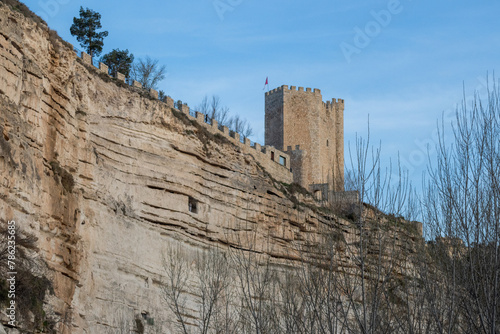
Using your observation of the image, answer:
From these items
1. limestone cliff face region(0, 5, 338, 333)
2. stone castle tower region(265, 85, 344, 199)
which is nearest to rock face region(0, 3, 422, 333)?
limestone cliff face region(0, 5, 338, 333)

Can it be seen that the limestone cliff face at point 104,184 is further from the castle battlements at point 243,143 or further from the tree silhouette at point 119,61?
the tree silhouette at point 119,61

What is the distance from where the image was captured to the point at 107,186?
30047 mm

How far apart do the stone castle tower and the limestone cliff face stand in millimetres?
20181

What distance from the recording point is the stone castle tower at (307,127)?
5850 centimetres

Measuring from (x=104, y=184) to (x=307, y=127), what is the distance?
1246 inches

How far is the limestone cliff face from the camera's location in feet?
82.5

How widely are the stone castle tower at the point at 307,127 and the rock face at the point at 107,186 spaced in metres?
20.0

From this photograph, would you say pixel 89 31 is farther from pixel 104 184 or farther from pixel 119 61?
pixel 104 184

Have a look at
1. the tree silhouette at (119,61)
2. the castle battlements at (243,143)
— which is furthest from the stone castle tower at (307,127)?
the tree silhouette at (119,61)

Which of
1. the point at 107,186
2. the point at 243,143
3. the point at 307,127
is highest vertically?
the point at 307,127

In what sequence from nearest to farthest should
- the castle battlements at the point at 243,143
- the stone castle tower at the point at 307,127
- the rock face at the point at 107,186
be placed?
1. the rock face at the point at 107,186
2. the castle battlements at the point at 243,143
3. the stone castle tower at the point at 307,127

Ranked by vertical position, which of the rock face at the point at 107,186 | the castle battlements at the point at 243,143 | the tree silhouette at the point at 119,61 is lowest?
the rock face at the point at 107,186

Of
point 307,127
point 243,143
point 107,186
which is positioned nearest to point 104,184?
point 107,186

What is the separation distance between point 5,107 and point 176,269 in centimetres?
1038
